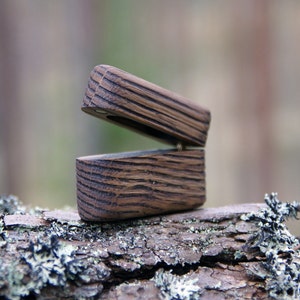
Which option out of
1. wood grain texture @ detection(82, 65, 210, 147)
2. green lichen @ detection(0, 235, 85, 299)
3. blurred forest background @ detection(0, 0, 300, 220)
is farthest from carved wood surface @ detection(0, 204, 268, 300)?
blurred forest background @ detection(0, 0, 300, 220)

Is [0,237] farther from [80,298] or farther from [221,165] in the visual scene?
[221,165]

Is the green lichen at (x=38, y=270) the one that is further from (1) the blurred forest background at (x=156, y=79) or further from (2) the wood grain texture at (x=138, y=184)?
(1) the blurred forest background at (x=156, y=79)

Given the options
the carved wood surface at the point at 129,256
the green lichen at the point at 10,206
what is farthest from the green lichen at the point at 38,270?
the green lichen at the point at 10,206

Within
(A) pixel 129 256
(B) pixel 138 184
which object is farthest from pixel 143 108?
(A) pixel 129 256

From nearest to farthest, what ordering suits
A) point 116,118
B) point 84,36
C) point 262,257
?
point 262,257 → point 116,118 → point 84,36

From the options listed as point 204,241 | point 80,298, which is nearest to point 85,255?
point 80,298

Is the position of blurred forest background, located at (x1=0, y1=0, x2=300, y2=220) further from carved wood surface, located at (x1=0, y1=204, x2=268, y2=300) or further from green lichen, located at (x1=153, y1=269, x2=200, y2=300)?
green lichen, located at (x1=153, y1=269, x2=200, y2=300)
